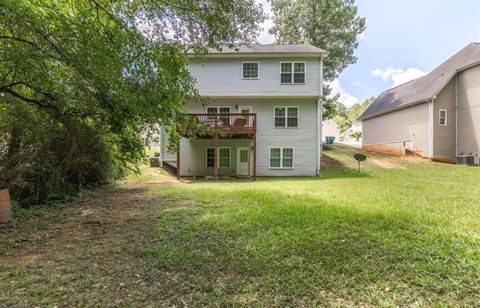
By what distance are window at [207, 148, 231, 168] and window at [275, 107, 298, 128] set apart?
3532 mm

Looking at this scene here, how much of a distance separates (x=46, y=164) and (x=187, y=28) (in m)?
5.37

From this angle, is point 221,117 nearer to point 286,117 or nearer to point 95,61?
point 286,117

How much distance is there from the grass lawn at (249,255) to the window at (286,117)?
1003 cm

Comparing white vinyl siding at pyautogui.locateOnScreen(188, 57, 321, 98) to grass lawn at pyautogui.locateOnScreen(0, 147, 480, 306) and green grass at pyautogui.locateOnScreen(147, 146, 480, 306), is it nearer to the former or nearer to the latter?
grass lawn at pyautogui.locateOnScreen(0, 147, 480, 306)

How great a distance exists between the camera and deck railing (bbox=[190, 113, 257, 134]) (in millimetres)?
14219

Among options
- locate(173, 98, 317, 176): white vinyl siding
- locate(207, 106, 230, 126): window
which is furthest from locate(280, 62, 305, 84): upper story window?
locate(207, 106, 230, 126): window

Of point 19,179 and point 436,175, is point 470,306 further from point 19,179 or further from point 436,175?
point 436,175

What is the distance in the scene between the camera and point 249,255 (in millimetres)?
3826

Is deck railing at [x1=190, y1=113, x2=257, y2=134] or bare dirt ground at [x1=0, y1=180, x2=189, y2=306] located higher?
deck railing at [x1=190, y1=113, x2=257, y2=134]

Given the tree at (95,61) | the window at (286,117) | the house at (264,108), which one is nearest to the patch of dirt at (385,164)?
the house at (264,108)

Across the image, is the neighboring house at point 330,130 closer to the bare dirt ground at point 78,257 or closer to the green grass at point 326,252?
the green grass at point 326,252

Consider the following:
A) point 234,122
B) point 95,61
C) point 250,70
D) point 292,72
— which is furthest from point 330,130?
point 95,61

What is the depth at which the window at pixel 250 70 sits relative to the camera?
16.2 metres

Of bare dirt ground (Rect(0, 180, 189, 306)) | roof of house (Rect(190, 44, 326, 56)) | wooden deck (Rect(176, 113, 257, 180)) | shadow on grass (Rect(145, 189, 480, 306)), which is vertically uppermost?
roof of house (Rect(190, 44, 326, 56))
